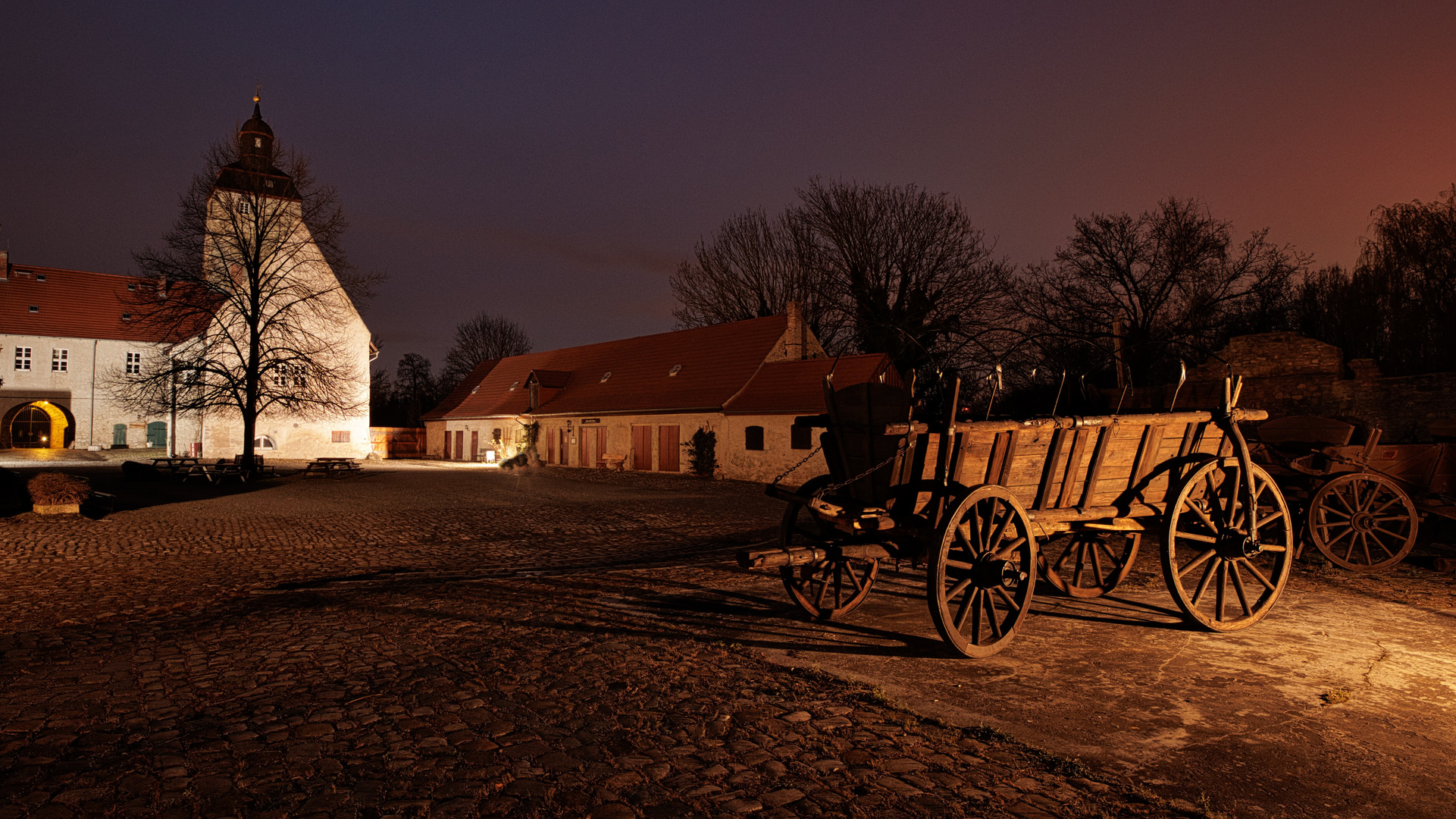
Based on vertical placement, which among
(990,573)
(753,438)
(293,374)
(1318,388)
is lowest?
(990,573)

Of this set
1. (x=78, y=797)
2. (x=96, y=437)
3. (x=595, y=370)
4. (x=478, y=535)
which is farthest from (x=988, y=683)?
(x=96, y=437)

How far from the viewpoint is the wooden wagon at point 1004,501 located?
523 centimetres

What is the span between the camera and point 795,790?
328 cm

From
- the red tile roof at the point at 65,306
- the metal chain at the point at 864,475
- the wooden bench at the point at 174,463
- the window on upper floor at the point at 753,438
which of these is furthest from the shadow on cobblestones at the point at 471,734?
the red tile roof at the point at 65,306

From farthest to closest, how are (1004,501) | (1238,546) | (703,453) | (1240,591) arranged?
(703,453) → (1240,591) → (1238,546) → (1004,501)

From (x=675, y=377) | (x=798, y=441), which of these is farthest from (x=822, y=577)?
(x=675, y=377)

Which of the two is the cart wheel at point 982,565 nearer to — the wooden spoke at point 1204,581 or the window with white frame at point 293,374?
the wooden spoke at point 1204,581

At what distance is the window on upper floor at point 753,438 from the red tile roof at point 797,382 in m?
0.54

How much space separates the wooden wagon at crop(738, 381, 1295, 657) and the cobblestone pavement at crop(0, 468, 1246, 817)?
3.53 feet

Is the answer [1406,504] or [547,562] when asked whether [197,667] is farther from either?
[1406,504]

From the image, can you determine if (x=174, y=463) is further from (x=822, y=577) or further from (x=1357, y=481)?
(x=1357, y=481)

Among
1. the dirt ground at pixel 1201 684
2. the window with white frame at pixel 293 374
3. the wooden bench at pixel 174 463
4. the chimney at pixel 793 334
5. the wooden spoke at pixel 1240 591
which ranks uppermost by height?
the chimney at pixel 793 334

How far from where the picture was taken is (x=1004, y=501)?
5.38 meters

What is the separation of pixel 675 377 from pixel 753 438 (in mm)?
5994
